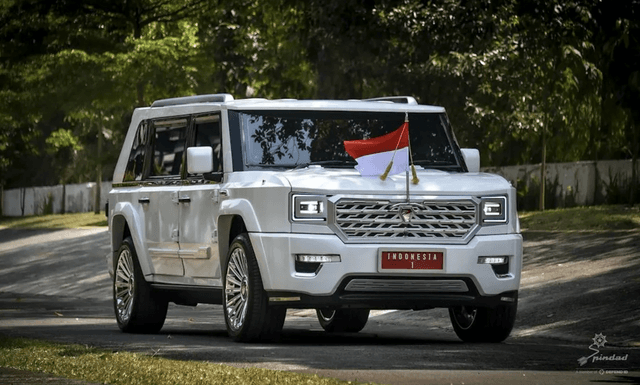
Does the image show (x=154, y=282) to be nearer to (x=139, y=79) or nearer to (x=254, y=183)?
(x=254, y=183)

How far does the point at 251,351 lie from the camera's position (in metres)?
12.3

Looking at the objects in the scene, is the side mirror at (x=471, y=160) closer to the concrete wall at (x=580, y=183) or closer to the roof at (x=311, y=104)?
the roof at (x=311, y=104)

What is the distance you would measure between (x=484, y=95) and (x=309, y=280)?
77.6ft

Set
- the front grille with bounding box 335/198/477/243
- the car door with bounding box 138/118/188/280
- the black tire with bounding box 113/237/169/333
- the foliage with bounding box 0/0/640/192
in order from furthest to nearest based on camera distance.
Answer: the foliage with bounding box 0/0/640/192
the black tire with bounding box 113/237/169/333
the car door with bounding box 138/118/188/280
the front grille with bounding box 335/198/477/243

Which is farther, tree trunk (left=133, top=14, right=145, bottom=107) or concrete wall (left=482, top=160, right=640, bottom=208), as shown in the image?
tree trunk (left=133, top=14, right=145, bottom=107)

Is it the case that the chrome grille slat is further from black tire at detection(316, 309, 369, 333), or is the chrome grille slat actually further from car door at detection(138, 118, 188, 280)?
black tire at detection(316, 309, 369, 333)

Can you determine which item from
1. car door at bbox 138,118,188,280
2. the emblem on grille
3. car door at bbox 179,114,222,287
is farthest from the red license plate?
car door at bbox 138,118,188,280

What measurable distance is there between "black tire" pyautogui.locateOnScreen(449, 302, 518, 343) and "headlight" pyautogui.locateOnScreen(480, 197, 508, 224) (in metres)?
0.80

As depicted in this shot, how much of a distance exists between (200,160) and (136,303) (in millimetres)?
2448

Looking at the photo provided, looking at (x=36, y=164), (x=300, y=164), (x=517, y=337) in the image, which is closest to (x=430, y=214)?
(x=300, y=164)

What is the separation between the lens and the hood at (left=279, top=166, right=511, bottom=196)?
12977mm

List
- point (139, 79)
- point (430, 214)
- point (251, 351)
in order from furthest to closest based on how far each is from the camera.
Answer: point (139, 79)
point (430, 214)
point (251, 351)

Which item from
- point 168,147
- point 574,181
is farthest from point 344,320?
point 574,181

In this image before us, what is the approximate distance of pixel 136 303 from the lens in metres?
15.6
